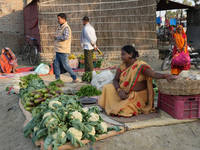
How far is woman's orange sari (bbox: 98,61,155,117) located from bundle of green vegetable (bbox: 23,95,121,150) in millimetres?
495

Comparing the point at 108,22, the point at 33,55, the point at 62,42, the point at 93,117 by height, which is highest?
the point at 108,22

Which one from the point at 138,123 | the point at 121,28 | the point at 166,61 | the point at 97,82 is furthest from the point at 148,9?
the point at 138,123

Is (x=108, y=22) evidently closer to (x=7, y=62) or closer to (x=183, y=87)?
(x=7, y=62)

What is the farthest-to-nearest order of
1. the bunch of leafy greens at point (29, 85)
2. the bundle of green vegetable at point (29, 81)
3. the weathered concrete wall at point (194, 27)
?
the weathered concrete wall at point (194, 27), the bundle of green vegetable at point (29, 81), the bunch of leafy greens at point (29, 85)

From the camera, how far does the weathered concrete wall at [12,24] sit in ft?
36.7

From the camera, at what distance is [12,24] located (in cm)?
1152

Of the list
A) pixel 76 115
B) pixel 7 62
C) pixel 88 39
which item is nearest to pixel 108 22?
pixel 88 39

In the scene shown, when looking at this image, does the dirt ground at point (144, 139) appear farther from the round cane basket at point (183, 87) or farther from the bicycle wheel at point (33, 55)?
the bicycle wheel at point (33, 55)

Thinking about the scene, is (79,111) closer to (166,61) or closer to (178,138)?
(178,138)

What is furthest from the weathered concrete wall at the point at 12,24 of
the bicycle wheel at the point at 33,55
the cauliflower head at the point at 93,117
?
the cauliflower head at the point at 93,117

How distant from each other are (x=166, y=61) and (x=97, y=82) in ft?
14.0

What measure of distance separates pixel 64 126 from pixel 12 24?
34.0 feet

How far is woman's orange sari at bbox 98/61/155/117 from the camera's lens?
10.9ft

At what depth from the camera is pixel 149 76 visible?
10.8 feet
